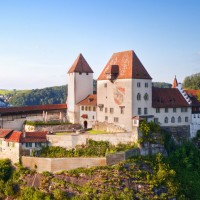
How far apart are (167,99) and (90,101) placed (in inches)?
531

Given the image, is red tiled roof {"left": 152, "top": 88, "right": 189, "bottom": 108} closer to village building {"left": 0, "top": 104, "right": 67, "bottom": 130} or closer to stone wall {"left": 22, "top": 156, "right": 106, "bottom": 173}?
stone wall {"left": 22, "top": 156, "right": 106, "bottom": 173}

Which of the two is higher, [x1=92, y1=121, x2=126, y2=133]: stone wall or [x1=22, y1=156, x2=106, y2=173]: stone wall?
[x1=92, y1=121, x2=126, y2=133]: stone wall

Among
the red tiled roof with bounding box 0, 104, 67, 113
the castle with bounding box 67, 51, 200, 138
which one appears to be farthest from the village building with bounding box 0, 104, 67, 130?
the castle with bounding box 67, 51, 200, 138

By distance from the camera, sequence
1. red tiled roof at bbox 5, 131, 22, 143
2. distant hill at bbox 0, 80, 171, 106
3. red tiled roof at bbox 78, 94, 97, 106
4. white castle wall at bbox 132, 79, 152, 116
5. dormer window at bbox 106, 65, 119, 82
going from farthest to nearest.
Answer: distant hill at bbox 0, 80, 171, 106 < red tiled roof at bbox 78, 94, 97, 106 < dormer window at bbox 106, 65, 119, 82 < white castle wall at bbox 132, 79, 152, 116 < red tiled roof at bbox 5, 131, 22, 143

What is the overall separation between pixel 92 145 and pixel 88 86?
16.0 m

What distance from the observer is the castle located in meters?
54.5

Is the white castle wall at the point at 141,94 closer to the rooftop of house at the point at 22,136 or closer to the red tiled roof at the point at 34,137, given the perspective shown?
the red tiled roof at the point at 34,137

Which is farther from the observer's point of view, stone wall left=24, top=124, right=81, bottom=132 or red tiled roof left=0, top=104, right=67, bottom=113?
red tiled roof left=0, top=104, right=67, bottom=113

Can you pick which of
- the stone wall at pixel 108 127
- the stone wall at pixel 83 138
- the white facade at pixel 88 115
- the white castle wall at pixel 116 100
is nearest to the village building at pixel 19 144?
the stone wall at pixel 83 138

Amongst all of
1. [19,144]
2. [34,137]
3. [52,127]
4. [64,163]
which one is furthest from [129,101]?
[19,144]

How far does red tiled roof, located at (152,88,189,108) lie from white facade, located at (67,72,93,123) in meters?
12.7

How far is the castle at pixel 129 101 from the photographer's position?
5447 cm

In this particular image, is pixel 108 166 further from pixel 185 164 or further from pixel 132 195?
pixel 185 164

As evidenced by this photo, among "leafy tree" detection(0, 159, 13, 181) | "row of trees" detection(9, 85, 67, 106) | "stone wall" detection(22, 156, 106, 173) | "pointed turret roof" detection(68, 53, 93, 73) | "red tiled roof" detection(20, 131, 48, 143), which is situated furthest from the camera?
"row of trees" detection(9, 85, 67, 106)
